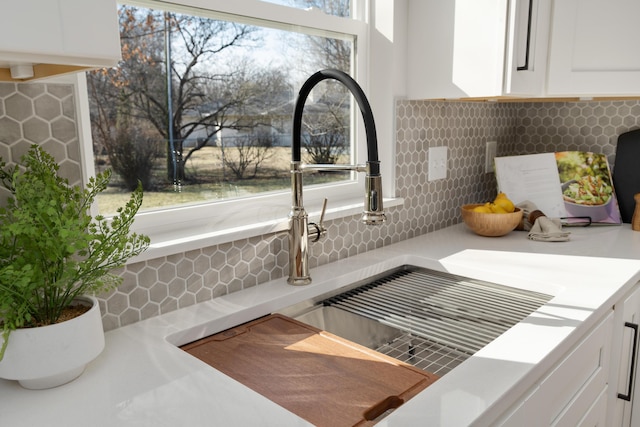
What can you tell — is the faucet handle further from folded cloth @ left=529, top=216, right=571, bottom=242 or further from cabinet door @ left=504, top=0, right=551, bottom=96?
folded cloth @ left=529, top=216, right=571, bottom=242

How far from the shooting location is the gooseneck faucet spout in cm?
108

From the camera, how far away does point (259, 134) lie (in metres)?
1.42

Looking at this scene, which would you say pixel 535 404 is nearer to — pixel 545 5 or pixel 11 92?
pixel 11 92

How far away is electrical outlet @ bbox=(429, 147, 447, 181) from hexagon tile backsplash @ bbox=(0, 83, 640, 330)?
0.08ft

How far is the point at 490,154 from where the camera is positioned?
2.16 meters

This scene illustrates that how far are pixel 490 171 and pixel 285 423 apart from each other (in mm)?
1746

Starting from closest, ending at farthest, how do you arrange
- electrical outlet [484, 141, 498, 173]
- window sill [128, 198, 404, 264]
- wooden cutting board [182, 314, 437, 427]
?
wooden cutting board [182, 314, 437, 427] < window sill [128, 198, 404, 264] < electrical outlet [484, 141, 498, 173]

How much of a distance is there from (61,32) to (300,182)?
2.39 feet

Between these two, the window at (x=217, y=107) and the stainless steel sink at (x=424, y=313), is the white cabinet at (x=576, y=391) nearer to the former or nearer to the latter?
the stainless steel sink at (x=424, y=313)

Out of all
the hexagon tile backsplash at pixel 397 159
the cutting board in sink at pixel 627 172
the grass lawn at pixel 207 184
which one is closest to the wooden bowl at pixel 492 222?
the hexagon tile backsplash at pixel 397 159

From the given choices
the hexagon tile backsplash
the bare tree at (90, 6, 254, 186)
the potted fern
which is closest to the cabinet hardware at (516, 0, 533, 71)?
the hexagon tile backsplash

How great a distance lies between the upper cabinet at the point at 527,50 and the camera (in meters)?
1.50

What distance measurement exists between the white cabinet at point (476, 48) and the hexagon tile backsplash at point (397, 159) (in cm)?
14

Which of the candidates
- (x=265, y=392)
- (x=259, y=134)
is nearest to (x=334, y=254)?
(x=259, y=134)
